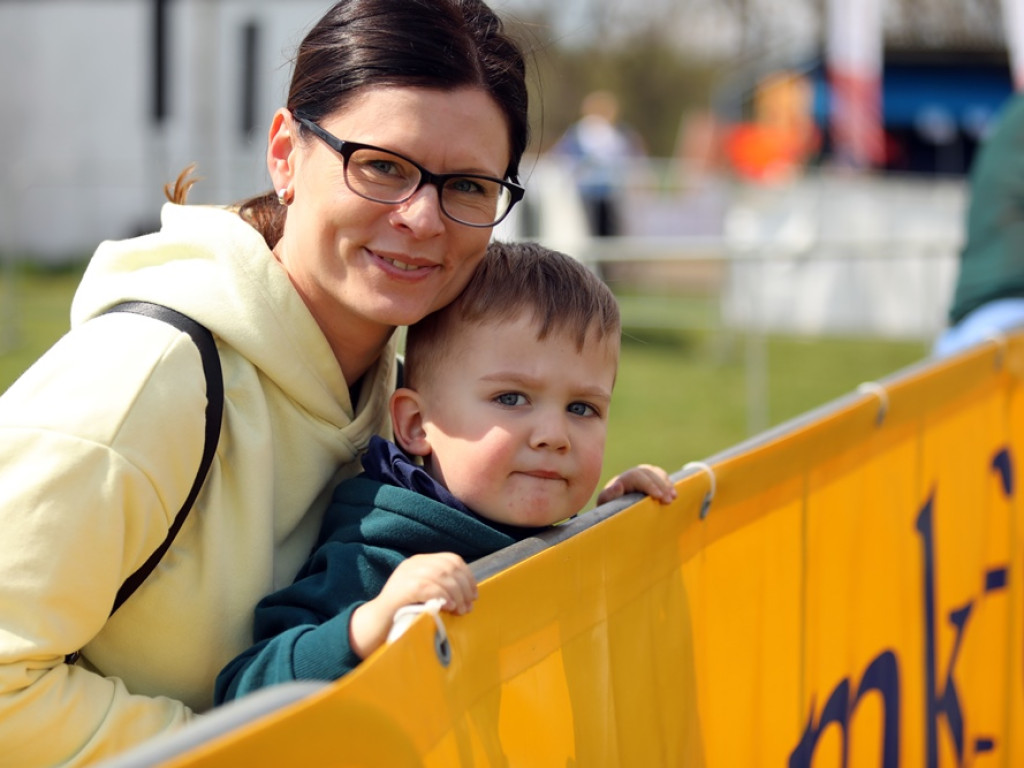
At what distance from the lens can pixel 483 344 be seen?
2.55 m

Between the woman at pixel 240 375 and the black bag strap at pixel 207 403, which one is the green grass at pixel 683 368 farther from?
the black bag strap at pixel 207 403

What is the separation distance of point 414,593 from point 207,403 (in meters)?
0.49

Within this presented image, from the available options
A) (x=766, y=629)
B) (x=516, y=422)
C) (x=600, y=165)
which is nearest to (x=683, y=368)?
(x=600, y=165)

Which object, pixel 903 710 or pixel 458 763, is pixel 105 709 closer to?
pixel 458 763

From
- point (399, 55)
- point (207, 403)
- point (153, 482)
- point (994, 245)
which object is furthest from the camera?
point (994, 245)

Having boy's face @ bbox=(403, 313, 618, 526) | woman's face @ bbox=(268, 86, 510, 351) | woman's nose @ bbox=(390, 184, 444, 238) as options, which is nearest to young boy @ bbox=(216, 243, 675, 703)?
boy's face @ bbox=(403, 313, 618, 526)

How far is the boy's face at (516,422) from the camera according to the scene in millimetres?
2467

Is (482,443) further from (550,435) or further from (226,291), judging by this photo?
(226,291)

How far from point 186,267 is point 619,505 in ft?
2.81

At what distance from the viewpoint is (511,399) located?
253cm

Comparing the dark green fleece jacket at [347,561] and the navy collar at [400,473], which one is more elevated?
the navy collar at [400,473]

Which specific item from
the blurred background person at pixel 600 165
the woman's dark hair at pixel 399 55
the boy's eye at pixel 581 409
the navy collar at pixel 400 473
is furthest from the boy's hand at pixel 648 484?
the blurred background person at pixel 600 165

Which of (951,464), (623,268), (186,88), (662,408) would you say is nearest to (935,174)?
(623,268)

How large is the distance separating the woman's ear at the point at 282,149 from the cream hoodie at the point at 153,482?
0.16 m
